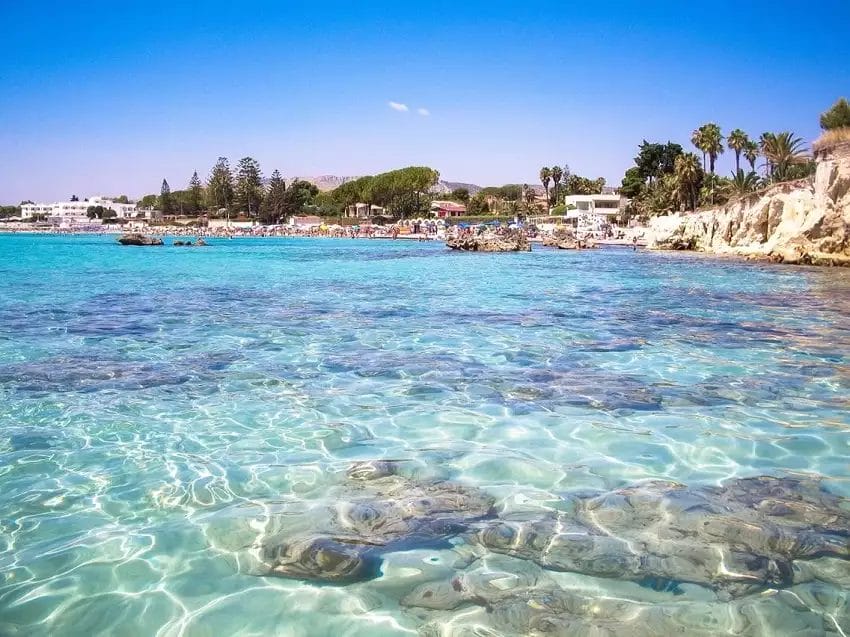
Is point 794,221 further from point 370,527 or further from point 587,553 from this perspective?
point 370,527

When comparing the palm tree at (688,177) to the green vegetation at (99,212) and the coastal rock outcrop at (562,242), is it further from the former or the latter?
the green vegetation at (99,212)

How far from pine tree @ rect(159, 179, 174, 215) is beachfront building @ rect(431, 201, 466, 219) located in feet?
244

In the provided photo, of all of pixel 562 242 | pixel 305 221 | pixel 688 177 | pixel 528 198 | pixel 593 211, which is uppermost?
pixel 528 198

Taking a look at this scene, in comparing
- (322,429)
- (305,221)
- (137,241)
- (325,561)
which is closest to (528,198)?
(305,221)

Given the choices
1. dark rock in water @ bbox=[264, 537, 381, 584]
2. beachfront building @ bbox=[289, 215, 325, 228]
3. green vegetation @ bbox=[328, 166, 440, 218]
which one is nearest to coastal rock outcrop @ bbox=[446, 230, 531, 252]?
dark rock in water @ bbox=[264, 537, 381, 584]

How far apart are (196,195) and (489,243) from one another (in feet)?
405

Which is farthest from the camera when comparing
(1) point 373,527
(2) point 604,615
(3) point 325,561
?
(1) point 373,527

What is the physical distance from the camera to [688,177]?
69.0 m

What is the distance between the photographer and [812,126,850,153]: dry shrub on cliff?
3152cm

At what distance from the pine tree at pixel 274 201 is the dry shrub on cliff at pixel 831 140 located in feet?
384

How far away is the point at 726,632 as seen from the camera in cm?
276

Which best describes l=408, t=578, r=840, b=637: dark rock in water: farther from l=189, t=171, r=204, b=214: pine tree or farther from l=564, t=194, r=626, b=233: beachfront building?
l=189, t=171, r=204, b=214: pine tree

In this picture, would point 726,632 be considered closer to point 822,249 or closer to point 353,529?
point 353,529

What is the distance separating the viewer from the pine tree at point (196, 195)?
151m
